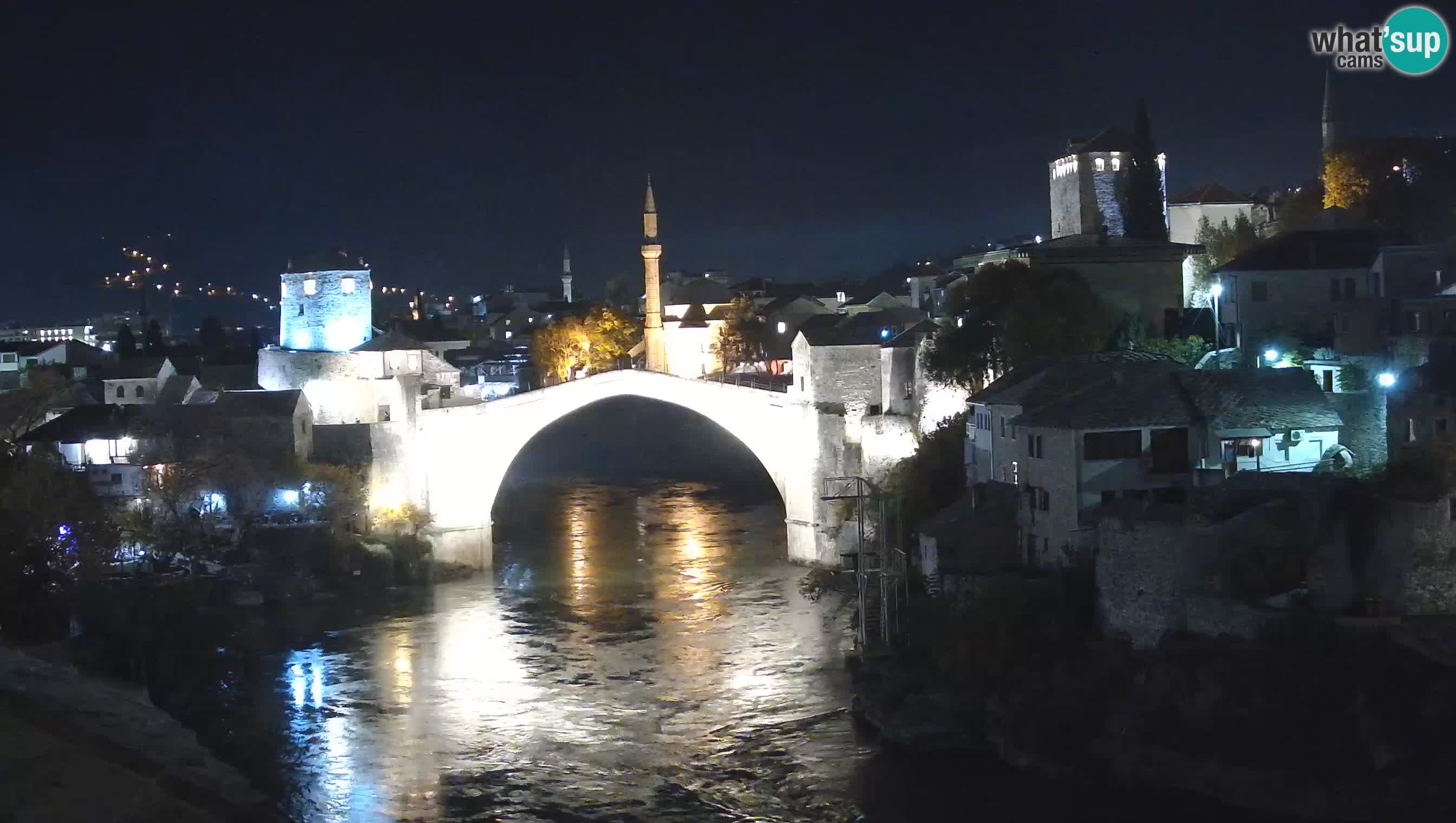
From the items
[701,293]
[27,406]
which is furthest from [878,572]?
[701,293]

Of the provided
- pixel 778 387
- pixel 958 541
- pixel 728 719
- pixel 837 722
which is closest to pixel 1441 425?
pixel 958 541

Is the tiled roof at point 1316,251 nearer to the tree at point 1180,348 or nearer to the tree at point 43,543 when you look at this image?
the tree at point 1180,348

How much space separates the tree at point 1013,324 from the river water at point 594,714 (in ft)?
11.7

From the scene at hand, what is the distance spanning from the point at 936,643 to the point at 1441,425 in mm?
5083

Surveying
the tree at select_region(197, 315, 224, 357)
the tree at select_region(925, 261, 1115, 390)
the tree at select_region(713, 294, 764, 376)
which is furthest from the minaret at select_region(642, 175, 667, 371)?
the tree at select_region(197, 315, 224, 357)

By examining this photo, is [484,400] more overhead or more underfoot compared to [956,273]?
more underfoot

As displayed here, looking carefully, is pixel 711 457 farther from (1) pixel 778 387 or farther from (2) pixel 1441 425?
(2) pixel 1441 425

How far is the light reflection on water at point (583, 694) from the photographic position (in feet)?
48.0

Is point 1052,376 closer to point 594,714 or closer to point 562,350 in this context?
point 594,714

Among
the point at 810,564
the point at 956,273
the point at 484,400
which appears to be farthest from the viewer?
the point at 956,273

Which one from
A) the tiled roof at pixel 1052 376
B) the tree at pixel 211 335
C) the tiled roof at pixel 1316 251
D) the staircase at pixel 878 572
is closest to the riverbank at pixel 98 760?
the staircase at pixel 878 572

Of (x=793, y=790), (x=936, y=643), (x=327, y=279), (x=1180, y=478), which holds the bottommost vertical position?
(x=793, y=790)

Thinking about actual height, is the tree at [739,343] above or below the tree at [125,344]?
below

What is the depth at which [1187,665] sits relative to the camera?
13883mm
